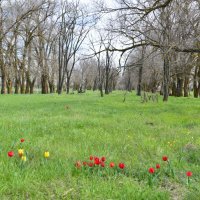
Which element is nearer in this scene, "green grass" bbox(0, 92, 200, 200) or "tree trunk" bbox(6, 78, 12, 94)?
"green grass" bbox(0, 92, 200, 200)

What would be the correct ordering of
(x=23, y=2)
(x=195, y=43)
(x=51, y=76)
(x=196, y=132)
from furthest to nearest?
(x=51, y=76) < (x=23, y=2) < (x=195, y=43) < (x=196, y=132)

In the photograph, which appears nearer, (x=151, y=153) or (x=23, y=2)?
(x=151, y=153)

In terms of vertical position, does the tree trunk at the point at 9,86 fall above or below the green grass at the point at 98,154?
above

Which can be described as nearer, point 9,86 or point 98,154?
point 98,154

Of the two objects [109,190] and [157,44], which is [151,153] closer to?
[109,190]

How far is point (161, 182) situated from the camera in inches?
142

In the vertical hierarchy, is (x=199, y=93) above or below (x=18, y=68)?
below

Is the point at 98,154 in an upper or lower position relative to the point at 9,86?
lower

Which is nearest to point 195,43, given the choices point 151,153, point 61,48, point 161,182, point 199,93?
point 151,153

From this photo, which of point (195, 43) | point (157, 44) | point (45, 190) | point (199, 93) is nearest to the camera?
point (45, 190)

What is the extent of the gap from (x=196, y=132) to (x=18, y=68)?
128ft

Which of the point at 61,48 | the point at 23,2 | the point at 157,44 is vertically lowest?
the point at 157,44

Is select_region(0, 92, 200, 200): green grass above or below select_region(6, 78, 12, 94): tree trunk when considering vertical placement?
below

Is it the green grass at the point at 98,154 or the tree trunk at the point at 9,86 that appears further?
the tree trunk at the point at 9,86
